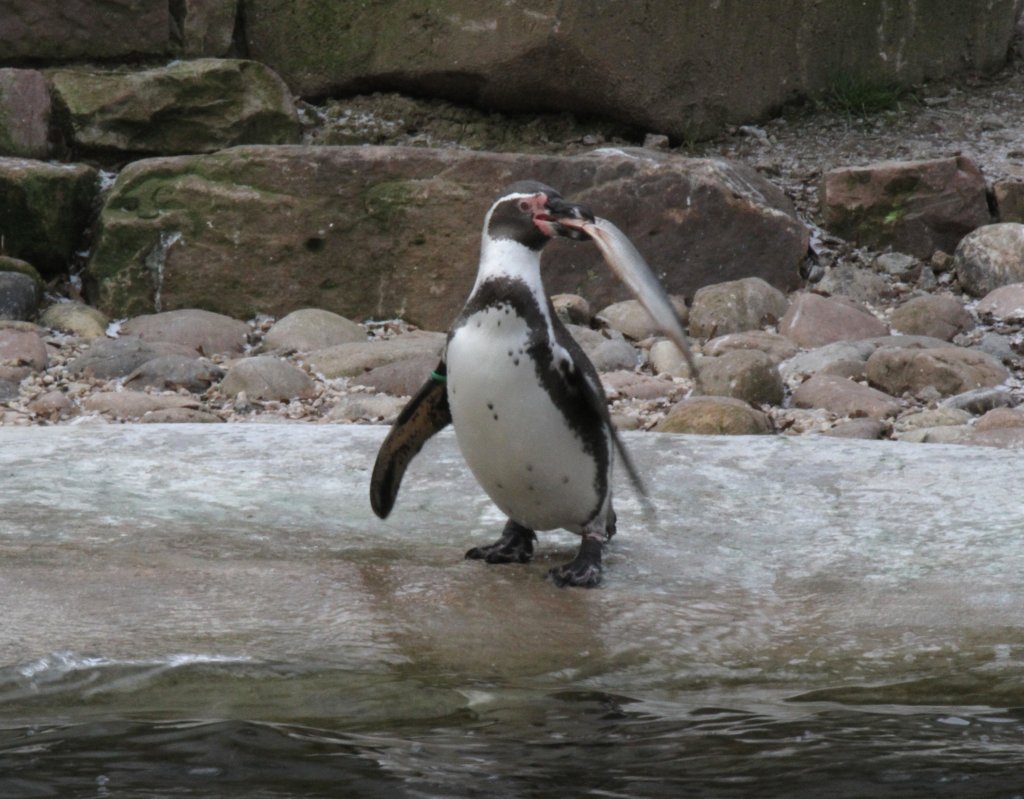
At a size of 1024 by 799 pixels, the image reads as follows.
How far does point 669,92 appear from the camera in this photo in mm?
8242

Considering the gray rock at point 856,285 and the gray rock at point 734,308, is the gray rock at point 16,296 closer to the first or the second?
the gray rock at point 734,308

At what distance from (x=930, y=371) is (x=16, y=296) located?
3984 millimetres

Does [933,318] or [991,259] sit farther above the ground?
[991,259]

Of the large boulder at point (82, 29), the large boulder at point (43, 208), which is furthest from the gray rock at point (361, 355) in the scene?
the large boulder at point (82, 29)

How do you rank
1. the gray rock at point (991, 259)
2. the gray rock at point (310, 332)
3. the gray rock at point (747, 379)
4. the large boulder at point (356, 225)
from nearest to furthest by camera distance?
1. the gray rock at point (747, 379)
2. the gray rock at point (310, 332)
3. the large boulder at point (356, 225)
4. the gray rock at point (991, 259)

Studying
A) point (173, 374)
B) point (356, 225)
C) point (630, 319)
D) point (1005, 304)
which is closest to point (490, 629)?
point (173, 374)

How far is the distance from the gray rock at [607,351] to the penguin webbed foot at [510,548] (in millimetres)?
→ 3092

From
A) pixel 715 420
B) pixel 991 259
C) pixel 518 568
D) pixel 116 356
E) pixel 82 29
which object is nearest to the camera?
pixel 518 568

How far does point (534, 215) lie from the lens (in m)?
A: 2.89

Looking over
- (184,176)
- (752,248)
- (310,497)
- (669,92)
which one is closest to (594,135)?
(669,92)

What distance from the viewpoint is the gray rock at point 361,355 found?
6137 mm

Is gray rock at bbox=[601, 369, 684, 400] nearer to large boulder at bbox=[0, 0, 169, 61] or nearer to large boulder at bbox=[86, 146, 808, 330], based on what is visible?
large boulder at bbox=[86, 146, 808, 330]

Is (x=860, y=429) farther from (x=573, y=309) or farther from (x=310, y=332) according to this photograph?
(x=310, y=332)

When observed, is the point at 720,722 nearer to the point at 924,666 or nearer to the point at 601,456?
the point at 924,666
